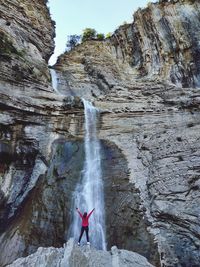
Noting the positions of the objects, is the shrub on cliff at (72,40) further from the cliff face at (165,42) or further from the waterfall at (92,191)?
the waterfall at (92,191)

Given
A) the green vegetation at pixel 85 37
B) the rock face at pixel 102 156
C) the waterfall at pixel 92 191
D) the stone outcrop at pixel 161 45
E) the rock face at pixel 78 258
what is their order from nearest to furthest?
the rock face at pixel 78 258 → the rock face at pixel 102 156 → the waterfall at pixel 92 191 → the stone outcrop at pixel 161 45 → the green vegetation at pixel 85 37

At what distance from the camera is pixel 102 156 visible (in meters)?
16.9

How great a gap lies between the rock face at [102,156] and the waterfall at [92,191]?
0.32 meters

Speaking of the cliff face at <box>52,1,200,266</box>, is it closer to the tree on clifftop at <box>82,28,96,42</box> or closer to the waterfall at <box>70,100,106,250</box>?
the waterfall at <box>70,100,106,250</box>

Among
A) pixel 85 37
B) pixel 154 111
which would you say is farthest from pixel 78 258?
pixel 85 37

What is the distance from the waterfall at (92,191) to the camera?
1315 centimetres

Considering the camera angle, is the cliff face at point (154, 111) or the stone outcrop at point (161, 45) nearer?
the cliff face at point (154, 111)

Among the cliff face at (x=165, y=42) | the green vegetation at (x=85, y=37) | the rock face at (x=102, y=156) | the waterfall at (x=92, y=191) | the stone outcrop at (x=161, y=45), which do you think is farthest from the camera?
the green vegetation at (x=85, y=37)

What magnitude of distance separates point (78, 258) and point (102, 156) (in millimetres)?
8498

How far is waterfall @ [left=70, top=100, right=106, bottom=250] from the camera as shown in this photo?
518 inches

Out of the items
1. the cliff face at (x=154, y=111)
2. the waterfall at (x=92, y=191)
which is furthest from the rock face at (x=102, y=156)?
the waterfall at (x=92, y=191)

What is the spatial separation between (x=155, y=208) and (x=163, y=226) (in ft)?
3.11

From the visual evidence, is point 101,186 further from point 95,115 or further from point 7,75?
point 7,75

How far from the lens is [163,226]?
12.2 metres
